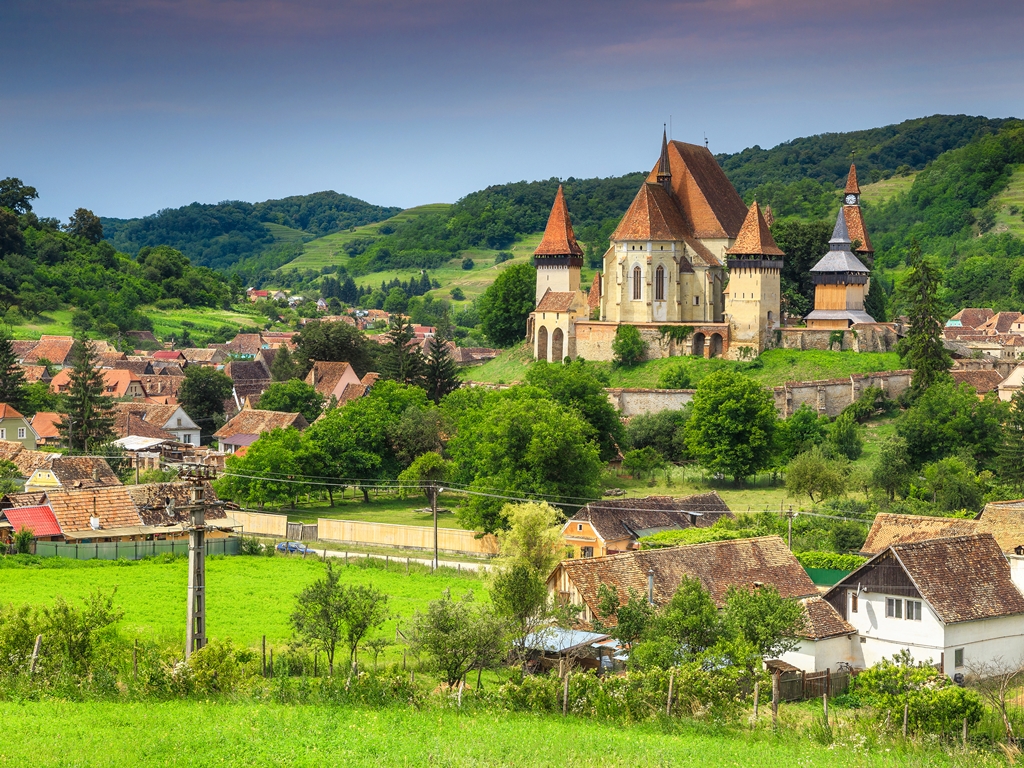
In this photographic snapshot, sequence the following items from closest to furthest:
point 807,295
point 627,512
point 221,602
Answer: point 221,602
point 627,512
point 807,295

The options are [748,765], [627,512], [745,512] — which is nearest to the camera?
[748,765]

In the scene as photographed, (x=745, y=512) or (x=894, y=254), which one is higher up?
(x=894, y=254)

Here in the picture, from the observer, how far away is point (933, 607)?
2920 centimetres

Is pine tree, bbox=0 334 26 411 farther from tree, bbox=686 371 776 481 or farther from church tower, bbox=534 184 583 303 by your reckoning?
tree, bbox=686 371 776 481

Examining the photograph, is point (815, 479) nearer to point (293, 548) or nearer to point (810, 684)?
point (293, 548)

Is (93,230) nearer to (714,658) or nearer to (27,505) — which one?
(27,505)

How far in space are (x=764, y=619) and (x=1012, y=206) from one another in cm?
13252

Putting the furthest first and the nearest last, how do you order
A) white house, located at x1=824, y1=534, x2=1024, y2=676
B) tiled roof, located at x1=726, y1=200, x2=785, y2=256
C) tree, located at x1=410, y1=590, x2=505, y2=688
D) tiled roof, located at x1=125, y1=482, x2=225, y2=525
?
tiled roof, located at x1=726, y1=200, x2=785, y2=256
tiled roof, located at x1=125, y1=482, x2=225, y2=525
white house, located at x1=824, y1=534, x2=1024, y2=676
tree, located at x1=410, y1=590, x2=505, y2=688

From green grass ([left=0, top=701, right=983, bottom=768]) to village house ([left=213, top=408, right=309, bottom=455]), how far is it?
46009mm

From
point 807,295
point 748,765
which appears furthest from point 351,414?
point 748,765

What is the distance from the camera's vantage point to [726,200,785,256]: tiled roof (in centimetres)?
6806

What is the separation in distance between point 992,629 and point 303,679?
54.2ft

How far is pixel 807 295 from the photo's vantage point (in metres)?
79.1

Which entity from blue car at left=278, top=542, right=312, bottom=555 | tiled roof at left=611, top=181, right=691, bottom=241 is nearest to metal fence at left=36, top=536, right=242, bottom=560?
blue car at left=278, top=542, right=312, bottom=555
